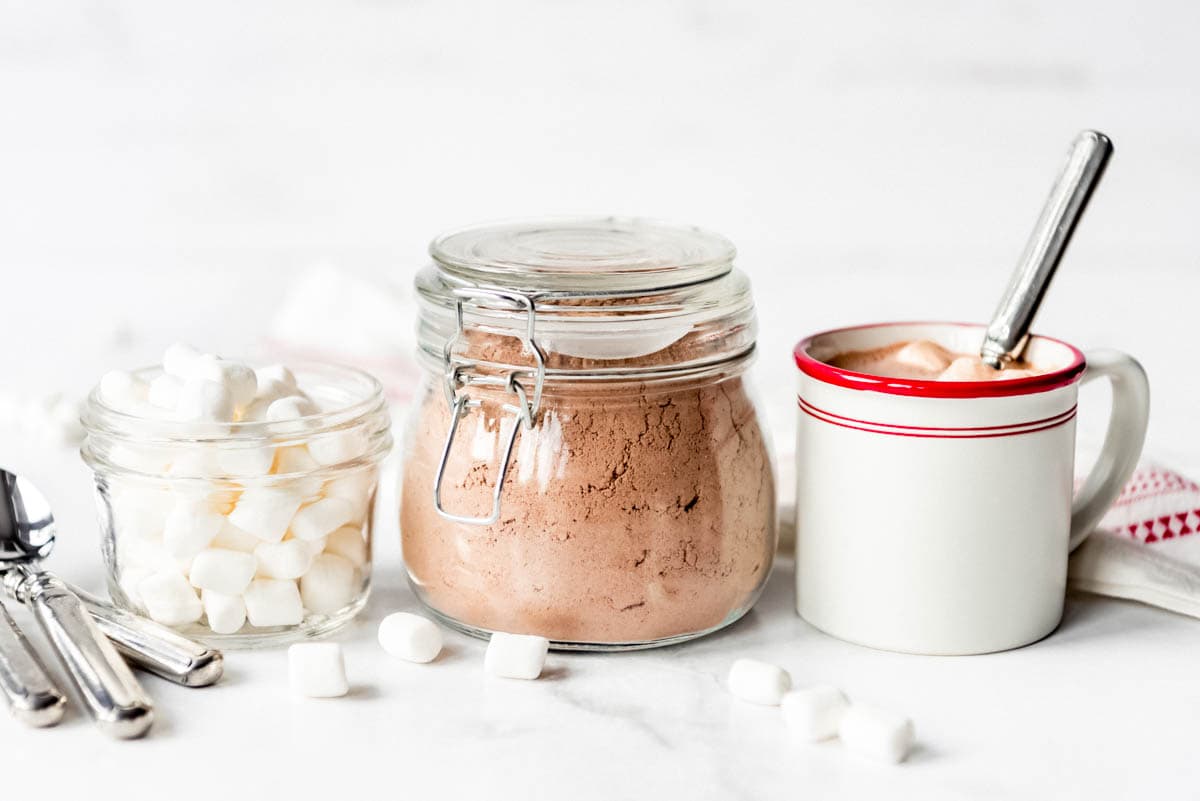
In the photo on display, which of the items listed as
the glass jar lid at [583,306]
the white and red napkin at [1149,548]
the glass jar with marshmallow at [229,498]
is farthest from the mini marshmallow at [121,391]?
the white and red napkin at [1149,548]

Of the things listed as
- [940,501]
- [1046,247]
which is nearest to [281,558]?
[940,501]

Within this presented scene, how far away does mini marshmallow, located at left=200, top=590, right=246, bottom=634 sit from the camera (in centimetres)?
104

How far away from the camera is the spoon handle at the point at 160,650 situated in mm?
999

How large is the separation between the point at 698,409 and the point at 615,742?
24 cm

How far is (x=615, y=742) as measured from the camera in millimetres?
927

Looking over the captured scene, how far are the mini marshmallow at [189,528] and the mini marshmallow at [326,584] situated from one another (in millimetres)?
81

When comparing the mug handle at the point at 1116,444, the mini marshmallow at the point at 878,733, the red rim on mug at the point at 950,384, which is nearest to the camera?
the mini marshmallow at the point at 878,733

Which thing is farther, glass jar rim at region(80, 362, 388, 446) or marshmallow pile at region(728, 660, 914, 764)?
glass jar rim at region(80, 362, 388, 446)

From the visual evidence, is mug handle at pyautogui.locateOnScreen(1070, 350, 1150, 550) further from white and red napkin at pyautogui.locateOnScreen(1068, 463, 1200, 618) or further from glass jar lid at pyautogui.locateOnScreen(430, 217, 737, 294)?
glass jar lid at pyautogui.locateOnScreen(430, 217, 737, 294)

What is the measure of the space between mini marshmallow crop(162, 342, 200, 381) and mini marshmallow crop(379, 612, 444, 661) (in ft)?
0.80

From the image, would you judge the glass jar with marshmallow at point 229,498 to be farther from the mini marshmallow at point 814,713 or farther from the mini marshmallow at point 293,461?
the mini marshmallow at point 814,713

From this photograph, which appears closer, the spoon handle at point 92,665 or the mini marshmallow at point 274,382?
the spoon handle at point 92,665

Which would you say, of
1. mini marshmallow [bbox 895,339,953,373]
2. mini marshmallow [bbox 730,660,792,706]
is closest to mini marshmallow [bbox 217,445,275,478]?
mini marshmallow [bbox 730,660,792,706]

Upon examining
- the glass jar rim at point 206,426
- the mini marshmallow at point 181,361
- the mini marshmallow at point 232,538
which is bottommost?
the mini marshmallow at point 232,538
